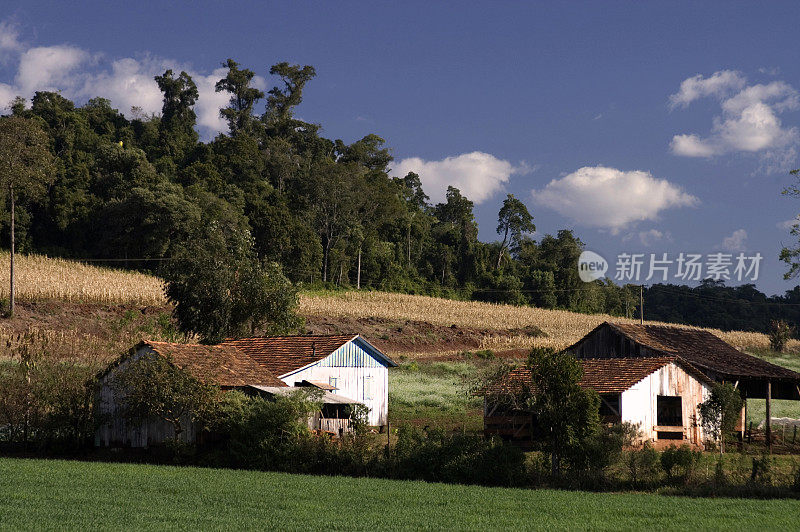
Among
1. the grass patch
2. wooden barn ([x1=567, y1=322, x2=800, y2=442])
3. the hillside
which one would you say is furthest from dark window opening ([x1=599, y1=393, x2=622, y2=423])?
the hillside

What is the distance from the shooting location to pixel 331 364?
35031mm

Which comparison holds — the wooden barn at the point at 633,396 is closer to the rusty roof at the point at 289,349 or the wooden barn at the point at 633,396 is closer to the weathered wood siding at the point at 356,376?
the weathered wood siding at the point at 356,376

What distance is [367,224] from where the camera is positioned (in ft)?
339

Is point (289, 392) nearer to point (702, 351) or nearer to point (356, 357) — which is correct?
point (356, 357)

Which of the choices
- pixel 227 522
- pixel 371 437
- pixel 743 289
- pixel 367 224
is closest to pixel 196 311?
pixel 371 437

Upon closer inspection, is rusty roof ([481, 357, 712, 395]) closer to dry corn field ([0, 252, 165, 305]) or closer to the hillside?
the hillside

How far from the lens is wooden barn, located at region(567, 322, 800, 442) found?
35156 mm

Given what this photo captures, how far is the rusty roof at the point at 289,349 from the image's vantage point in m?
34.2

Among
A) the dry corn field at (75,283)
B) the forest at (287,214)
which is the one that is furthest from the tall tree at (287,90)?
the dry corn field at (75,283)

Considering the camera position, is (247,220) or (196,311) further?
(247,220)

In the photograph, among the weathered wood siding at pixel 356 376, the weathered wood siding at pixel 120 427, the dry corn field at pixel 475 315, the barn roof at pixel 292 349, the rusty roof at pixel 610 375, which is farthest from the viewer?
the dry corn field at pixel 475 315

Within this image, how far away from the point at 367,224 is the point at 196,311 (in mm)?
60005

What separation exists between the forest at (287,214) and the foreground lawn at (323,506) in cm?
2484

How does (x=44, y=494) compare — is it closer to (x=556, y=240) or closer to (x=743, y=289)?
(x=556, y=240)
